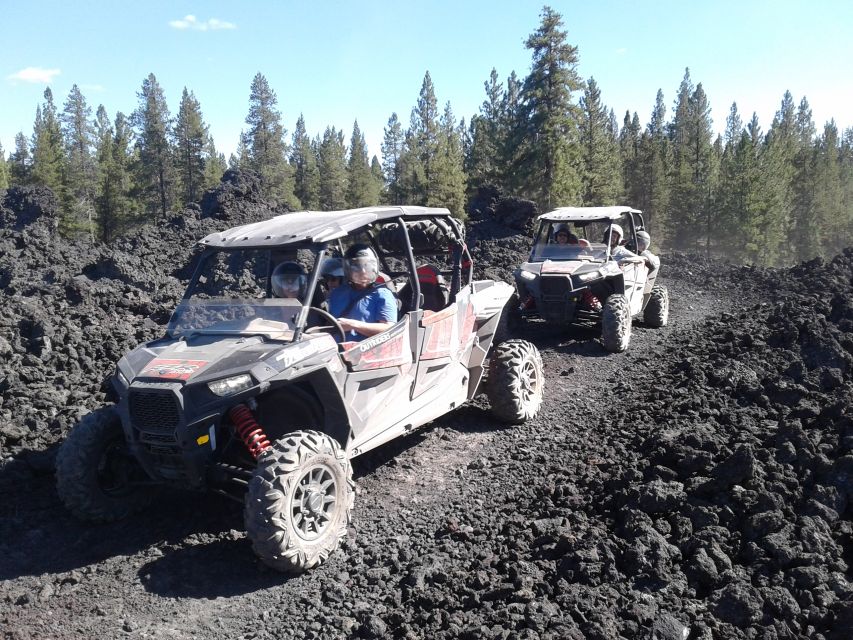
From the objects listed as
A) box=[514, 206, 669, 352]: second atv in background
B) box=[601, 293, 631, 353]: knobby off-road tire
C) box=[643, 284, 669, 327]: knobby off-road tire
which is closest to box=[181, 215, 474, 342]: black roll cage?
box=[514, 206, 669, 352]: second atv in background

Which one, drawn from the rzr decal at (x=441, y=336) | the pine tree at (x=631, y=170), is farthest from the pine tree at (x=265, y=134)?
the rzr decal at (x=441, y=336)

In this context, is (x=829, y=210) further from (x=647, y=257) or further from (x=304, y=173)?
(x=647, y=257)

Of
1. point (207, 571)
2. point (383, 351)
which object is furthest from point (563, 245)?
point (207, 571)

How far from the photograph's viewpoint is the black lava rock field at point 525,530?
3855 millimetres

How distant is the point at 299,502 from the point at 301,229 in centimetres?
209

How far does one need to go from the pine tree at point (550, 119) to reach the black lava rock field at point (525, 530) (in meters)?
29.4

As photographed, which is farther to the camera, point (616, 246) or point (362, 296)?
point (616, 246)

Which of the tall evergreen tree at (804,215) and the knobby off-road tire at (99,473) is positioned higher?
the tall evergreen tree at (804,215)

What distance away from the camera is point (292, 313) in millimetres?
4992

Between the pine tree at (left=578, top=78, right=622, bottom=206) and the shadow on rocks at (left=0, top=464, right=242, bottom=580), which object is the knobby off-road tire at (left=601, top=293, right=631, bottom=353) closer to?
the shadow on rocks at (left=0, top=464, right=242, bottom=580)

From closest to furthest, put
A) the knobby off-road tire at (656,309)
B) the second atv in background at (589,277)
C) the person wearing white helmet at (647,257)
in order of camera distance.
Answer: the second atv in background at (589,277) → the person wearing white helmet at (647,257) → the knobby off-road tire at (656,309)

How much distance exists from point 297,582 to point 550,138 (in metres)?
35.1

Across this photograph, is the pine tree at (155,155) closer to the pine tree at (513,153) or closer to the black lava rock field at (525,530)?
the pine tree at (513,153)

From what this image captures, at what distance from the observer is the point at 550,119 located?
36.5 metres
